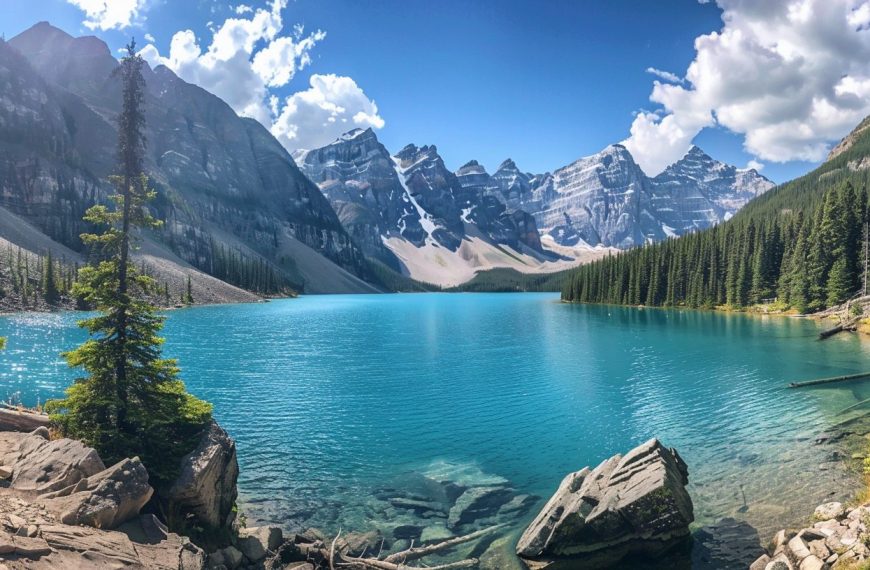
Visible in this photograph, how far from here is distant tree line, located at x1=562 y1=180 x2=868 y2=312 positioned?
3568 inches

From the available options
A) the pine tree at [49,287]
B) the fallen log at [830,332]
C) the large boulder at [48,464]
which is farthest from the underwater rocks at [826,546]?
the pine tree at [49,287]

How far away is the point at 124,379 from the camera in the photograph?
58.6ft

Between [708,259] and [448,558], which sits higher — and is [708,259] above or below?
above

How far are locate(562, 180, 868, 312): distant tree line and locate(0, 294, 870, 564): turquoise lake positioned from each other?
25379 mm

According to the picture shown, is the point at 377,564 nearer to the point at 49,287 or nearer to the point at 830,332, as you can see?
the point at 830,332

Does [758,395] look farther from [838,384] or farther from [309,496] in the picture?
[309,496]

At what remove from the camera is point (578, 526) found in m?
15.8

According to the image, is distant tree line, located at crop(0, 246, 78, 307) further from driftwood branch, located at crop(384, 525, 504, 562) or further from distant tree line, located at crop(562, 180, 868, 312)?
distant tree line, located at crop(562, 180, 868, 312)

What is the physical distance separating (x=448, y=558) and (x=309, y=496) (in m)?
7.70

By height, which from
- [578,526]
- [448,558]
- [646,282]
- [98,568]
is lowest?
[448,558]

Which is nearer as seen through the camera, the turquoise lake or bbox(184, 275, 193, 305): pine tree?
the turquoise lake

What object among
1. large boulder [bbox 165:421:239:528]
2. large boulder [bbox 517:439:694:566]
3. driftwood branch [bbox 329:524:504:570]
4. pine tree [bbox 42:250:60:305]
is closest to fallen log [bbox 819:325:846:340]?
large boulder [bbox 517:439:694:566]

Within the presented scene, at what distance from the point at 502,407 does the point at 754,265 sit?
112 m

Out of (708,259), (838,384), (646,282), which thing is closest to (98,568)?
(838,384)
